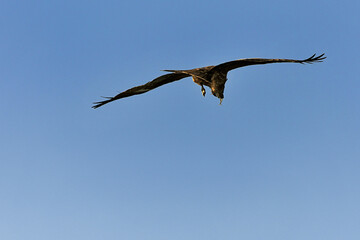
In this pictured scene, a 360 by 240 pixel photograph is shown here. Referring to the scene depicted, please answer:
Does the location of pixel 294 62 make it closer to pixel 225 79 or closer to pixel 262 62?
pixel 262 62

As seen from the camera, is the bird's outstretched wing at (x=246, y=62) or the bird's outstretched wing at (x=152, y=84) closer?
the bird's outstretched wing at (x=246, y=62)

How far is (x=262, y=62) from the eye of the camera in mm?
15836

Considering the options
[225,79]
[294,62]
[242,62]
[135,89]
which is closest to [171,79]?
[135,89]

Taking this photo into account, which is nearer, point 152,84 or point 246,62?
point 246,62

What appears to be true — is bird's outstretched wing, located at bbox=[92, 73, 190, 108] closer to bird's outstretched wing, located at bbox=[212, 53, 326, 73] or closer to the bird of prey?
the bird of prey

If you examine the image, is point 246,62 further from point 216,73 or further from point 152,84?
point 152,84

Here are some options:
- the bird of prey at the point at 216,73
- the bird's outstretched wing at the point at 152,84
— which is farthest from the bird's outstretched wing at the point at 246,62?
the bird's outstretched wing at the point at 152,84

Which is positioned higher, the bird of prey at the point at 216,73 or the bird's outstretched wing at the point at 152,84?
the bird's outstretched wing at the point at 152,84

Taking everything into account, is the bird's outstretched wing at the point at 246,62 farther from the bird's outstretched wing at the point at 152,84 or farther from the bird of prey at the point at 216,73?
the bird's outstretched wing at the point at 152,84

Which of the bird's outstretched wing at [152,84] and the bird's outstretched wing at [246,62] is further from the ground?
the bird's outstretched wing at [152,84]

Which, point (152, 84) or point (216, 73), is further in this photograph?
point (152, 84)

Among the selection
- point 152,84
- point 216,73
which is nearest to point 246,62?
point 216,73

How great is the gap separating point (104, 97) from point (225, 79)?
551 cm

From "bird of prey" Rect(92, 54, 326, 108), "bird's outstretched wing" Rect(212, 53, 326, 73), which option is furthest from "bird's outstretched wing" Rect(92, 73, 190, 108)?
"bird's outstretched wing" Rect(212, 53, 326, 73)
